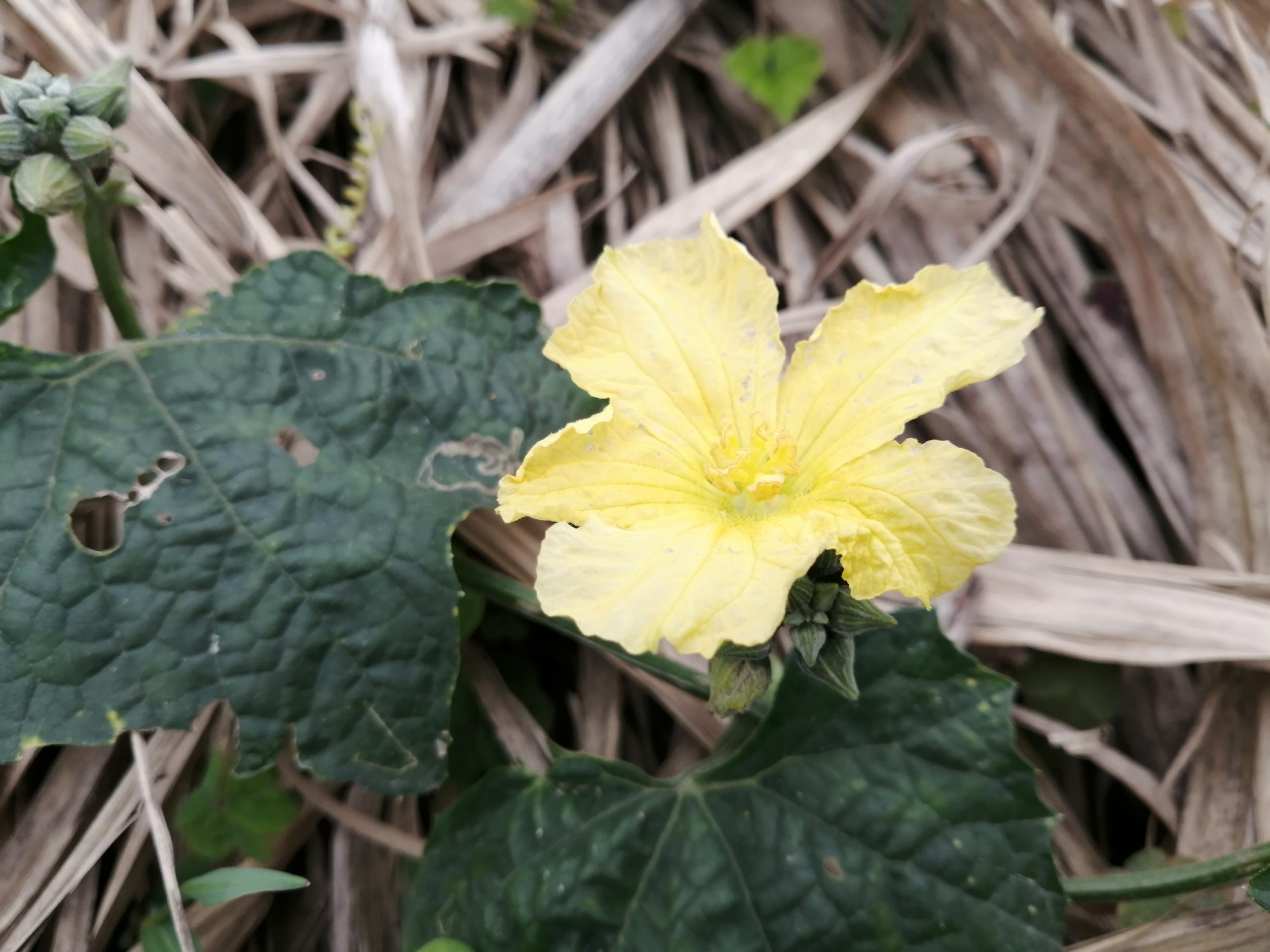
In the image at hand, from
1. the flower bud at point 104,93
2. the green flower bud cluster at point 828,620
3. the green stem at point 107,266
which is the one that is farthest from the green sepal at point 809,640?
the flower bud at point 104,93

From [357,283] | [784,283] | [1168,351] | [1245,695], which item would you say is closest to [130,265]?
[357,283]

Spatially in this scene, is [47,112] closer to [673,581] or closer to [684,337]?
[684,337]

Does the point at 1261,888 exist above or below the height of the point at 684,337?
below

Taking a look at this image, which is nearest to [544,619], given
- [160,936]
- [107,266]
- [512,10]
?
[160,936]

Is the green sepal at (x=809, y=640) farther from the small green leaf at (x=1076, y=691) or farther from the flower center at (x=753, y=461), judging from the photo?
the small green leaf at (x=1076, y=691)

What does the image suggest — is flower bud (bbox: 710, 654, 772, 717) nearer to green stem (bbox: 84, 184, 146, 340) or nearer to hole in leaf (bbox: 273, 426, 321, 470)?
hole in leaf (bbox: 273, 426, 321, 470)

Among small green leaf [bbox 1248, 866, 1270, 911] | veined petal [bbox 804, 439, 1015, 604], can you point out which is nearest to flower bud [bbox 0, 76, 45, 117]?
veined petal [bbox 804, 439, 1015, 604]

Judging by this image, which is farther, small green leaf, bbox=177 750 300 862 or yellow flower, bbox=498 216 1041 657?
small green leaf, bbox=177 750 300 862
